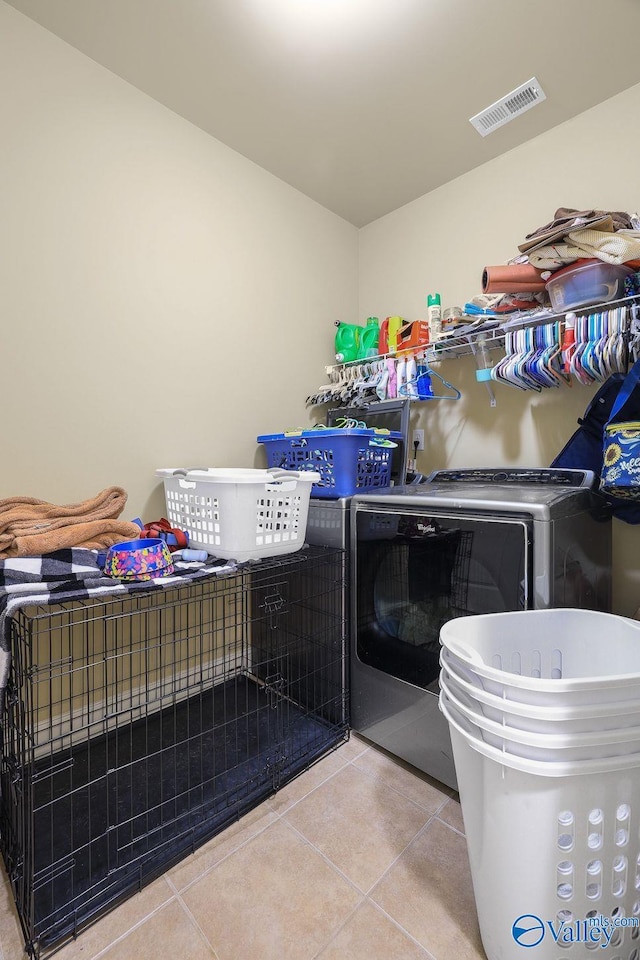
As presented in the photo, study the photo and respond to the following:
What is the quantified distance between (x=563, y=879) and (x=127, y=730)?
4.78 ft

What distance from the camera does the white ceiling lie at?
55.8 inches

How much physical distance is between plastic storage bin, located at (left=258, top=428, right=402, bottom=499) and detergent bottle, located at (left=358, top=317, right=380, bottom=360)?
2.06 feet

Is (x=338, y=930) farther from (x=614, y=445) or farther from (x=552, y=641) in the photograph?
(x=614, y=445)

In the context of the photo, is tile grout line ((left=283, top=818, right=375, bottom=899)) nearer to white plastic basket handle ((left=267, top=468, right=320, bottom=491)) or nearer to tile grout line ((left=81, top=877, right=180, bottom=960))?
tile grout line ((left=81, top=877, right=180, bottom=960))

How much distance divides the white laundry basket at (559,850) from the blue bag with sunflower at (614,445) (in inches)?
33.7

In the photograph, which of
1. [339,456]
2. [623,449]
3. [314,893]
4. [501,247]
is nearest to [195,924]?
[314,893]

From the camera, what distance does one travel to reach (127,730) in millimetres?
1617

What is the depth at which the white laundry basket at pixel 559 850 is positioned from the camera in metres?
0.74

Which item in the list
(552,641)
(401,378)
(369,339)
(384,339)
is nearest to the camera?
(552,641)

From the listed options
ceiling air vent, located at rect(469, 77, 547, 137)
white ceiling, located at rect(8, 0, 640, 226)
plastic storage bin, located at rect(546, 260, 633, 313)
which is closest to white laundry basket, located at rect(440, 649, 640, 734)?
plastic storage bin, located at rect(546, 260, 633, 313)

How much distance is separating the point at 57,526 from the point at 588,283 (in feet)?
6.18

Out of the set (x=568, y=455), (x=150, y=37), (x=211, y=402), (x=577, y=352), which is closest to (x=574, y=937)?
(x=568, y=455)

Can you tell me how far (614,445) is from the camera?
136 centimetres

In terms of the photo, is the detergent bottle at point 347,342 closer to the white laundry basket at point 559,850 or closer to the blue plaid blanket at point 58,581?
the blue plaid blanket at point 58,581
